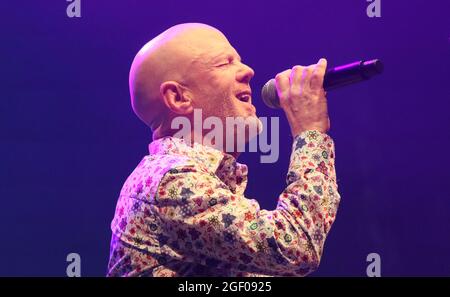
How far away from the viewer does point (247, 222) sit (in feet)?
3.43

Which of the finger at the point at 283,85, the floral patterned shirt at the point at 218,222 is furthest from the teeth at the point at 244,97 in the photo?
the floral patterned shirt at the point at 218,222

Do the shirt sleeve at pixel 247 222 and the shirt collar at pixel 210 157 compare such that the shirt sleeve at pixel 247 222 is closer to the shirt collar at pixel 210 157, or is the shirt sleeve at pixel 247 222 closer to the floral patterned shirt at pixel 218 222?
the floral patterned shirt at pixel 218 222

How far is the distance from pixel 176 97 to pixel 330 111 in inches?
60.9

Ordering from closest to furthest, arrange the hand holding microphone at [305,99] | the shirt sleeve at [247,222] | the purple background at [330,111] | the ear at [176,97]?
the shirt sleeve at [247,222], the hand holding microphone at [305,99], the ear at [176,97], the purple background at [330,111]

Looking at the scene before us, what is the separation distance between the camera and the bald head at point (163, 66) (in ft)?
4.31

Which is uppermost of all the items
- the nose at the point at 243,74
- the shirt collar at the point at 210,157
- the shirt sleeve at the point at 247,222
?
the nose at the point at 243,74

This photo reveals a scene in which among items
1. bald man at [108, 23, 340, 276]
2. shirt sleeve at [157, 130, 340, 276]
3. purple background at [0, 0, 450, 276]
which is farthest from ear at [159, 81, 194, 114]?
purple background at [0, 0, 450, 276]

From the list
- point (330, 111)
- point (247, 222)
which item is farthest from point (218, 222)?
point (330, 111)

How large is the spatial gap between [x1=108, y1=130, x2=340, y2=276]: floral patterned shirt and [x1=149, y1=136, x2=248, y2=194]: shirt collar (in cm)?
4

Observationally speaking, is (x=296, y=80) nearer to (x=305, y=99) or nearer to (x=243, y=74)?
(x=305, y=99)

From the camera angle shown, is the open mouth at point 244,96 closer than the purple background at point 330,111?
Yes

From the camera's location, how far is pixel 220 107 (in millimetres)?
1295
